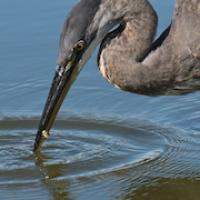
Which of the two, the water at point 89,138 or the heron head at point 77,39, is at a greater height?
the heron head at point 77,39

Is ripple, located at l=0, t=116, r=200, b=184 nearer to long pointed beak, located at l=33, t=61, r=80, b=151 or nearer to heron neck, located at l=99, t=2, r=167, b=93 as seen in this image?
long pointed beak, located at l=33, t=61, r=80, b=151

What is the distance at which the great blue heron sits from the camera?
5.52 m

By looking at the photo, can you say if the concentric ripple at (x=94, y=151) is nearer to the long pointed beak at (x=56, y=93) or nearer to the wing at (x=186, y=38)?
the long pointed beak at (x=56, y=93)

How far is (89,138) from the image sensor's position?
20.3 feet

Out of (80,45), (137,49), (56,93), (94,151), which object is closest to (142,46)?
(137,49)

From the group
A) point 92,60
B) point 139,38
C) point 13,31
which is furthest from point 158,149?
point 13,31

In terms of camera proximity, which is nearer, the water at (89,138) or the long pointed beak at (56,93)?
the long pointed beak at (56,93)

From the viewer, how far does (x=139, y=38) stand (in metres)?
5.57

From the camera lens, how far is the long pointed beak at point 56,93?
5449mm

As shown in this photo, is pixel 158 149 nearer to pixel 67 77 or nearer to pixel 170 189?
pixel 170 189

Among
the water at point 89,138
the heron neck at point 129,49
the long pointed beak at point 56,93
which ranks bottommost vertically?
the water at point 89,138

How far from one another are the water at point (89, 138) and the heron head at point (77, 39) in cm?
46

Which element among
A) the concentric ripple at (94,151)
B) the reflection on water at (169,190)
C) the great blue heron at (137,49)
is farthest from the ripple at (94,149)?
the great blue heron at (137,49)

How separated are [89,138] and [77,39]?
41.2 inches
